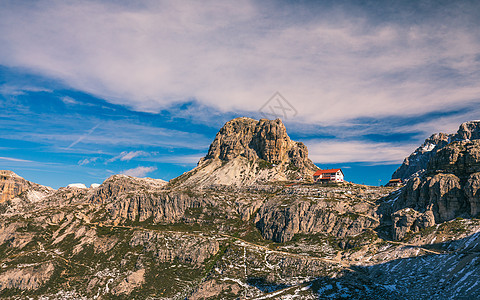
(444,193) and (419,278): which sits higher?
(444,193)

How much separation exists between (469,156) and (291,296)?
449 feet

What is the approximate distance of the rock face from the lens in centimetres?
16188

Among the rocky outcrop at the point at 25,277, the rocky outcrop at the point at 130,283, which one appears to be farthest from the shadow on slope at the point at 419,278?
the rocky outcrop at the point at 25,277

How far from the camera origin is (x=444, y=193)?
555 feet

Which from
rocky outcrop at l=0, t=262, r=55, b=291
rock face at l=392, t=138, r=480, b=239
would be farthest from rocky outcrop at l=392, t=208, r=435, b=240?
rocky outcrop at l=0, t=262, r=55, b=291

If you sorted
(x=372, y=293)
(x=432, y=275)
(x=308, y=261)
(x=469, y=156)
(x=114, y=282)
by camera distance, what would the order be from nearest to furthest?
(x=432, y=275) → (x=372, y=293) → (x=308, y=261) → (x=469, y=156) → (x=114, y=282)

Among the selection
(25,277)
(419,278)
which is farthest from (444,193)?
(25,277)

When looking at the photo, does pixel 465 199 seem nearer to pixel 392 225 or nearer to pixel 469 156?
pixel 469 156

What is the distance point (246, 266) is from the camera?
180 m

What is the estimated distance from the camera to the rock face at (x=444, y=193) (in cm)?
16188

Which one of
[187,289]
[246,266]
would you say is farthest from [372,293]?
[187,289]

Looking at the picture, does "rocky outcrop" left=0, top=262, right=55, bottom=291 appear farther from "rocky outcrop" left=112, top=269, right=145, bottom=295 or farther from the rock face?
the rock face

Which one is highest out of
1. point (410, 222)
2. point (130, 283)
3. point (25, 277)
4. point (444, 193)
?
point (444, 193)

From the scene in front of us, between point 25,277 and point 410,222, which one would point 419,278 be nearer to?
point 410,222
